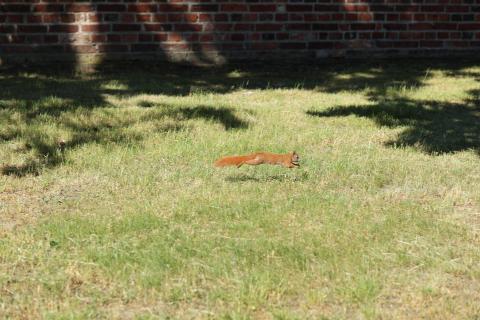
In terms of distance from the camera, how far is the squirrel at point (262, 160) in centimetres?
461

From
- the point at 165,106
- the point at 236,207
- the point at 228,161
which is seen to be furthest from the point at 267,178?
the point at 165,106

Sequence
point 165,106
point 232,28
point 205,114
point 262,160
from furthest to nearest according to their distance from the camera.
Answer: point 232,28
point 165,106
point 205,114
point 262,160

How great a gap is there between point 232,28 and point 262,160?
17.0 ft

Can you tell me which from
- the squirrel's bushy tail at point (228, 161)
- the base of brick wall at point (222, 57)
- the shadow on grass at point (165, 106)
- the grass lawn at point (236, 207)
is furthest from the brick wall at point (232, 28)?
the squirrel's bushy tail at point (228, 161)

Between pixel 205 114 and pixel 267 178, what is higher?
pixel 205 114

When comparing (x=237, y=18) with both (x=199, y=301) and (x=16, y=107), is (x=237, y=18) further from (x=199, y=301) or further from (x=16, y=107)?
(x=199, y=301)

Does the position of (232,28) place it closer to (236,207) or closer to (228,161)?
(228,161)

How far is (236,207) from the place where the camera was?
417cm

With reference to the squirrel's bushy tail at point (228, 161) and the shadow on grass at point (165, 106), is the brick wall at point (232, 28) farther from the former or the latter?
the squirrel's bushy tail at point (228, 161)

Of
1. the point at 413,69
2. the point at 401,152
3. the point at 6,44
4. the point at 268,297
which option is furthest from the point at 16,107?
the point at 413,69

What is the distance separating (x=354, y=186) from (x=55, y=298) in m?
2.16

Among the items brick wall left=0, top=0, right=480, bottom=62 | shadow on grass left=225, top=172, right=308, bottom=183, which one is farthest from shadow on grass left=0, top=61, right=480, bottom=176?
shadow on grass left=225, top=172, right=308, bottom=183

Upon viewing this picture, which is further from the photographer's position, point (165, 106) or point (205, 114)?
point (165, 106)

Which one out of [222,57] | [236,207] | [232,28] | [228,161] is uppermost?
[232,28]
